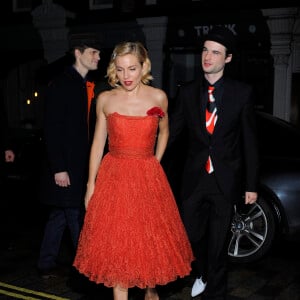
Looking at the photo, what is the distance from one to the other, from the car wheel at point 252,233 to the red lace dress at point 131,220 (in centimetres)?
150

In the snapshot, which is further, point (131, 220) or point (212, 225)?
point (212, 225)

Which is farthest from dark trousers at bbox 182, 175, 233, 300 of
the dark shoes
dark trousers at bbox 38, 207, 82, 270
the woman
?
the dark shoes

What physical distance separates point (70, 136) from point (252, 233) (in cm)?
208

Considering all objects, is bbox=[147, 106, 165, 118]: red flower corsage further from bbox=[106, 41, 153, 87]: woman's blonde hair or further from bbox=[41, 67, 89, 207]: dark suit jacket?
bbox=[41, 67, 89, 207]: dark suit jacket

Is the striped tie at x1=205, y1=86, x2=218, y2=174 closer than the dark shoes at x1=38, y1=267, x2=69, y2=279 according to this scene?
Yes

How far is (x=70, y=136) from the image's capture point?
14.3ft

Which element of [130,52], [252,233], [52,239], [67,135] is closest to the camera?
[130,52]

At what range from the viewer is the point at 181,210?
13.0 ft

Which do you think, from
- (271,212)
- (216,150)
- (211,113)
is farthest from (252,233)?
(211,113)

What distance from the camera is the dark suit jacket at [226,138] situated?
12.1ft

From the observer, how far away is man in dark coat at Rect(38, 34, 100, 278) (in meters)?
4.32

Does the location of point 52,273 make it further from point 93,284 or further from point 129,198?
point 129,198

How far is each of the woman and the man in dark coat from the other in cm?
79

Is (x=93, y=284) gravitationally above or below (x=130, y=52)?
below
